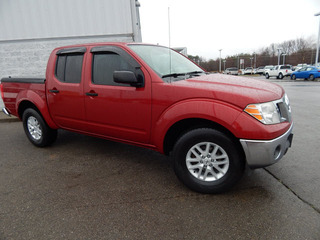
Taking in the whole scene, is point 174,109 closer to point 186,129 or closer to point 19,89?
point 186,129

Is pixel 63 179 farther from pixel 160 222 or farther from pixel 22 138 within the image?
pixel 22 138

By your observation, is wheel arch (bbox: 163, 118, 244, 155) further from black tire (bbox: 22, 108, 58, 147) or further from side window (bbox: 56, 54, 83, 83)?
black tire (bbox: 22, 108, 58, 147)

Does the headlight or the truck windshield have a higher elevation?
the truck windshield

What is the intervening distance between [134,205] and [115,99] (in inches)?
53.0

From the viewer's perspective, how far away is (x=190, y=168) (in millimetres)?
2604

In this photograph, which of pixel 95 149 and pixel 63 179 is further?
pixel 95 149

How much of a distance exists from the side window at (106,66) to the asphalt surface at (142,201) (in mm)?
1293

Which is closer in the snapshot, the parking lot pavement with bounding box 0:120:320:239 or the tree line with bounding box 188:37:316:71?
the parking lot pavement with bounding box 0:120:320:239

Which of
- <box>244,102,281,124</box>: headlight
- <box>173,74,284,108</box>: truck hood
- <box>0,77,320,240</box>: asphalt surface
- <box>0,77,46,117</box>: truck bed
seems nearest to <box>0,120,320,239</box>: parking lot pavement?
<box>0,77,320,240</box>: asphalt surface

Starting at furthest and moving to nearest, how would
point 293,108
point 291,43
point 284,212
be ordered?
point 291,43 < point 293,108 < point 284,212

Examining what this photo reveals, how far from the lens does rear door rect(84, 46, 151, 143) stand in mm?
2773

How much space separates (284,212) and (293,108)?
6.22 m

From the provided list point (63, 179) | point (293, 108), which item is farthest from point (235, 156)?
point (293, 108)

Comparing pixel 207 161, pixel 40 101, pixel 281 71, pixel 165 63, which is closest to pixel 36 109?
pixel 40 101
